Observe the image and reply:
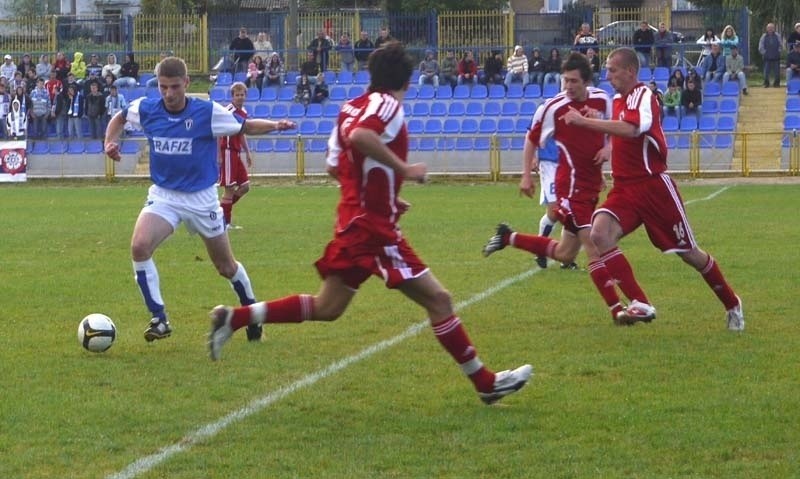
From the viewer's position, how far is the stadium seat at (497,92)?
34031 millimetres

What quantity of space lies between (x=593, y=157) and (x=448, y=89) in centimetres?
2466

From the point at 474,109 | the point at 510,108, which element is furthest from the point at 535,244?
the point at 474,109

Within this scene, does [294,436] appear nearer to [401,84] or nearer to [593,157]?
[401,84]

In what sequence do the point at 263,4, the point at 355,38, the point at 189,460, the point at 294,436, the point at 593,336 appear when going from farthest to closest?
the point at 263,4 < the point at 355,38 < the point at 593,336 < the point at 294,436 < the point at 189,460

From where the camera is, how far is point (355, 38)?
4112 cm

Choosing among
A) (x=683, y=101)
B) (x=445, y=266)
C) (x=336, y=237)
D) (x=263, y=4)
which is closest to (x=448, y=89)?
(x=683, y=101)

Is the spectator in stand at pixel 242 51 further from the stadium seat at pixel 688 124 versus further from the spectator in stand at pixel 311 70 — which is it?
the stadium seat at pixel 688 124

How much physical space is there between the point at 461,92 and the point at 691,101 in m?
6.10

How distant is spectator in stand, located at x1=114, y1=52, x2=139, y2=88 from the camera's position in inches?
1422

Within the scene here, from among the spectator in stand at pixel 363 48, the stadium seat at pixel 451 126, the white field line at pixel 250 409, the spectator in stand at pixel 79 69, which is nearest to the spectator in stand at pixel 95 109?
the spectator in stand at pixel 79 69

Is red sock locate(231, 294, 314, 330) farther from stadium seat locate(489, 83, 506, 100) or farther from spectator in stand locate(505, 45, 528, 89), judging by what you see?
spectator in stand locate(505, 45, 528, 89)

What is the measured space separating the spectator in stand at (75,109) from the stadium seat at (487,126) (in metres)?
10.2

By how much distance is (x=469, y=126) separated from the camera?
33.0 metres

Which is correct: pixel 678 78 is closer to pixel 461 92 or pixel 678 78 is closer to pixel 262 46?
pixel 461 92
